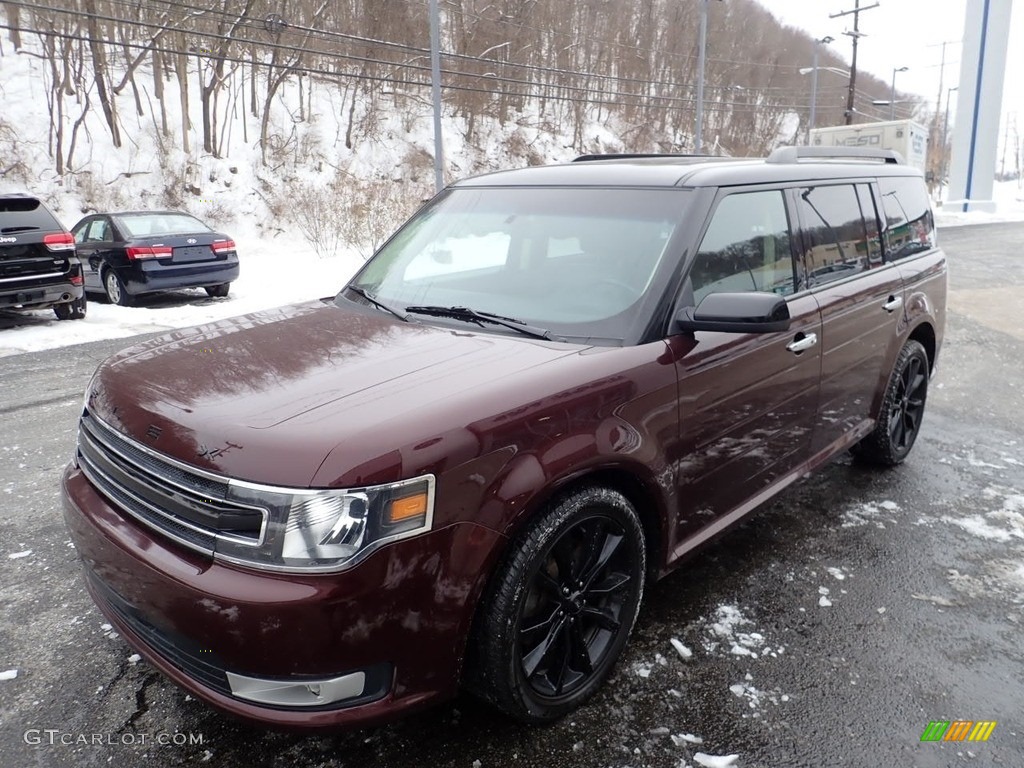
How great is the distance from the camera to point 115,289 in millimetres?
12008

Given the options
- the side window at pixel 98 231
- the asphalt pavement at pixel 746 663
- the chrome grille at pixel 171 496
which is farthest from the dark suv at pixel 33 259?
the chrome grille at pixel 171 496

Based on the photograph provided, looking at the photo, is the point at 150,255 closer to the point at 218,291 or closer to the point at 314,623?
the point at 218,291

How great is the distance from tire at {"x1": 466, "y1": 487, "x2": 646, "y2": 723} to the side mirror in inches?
28.2

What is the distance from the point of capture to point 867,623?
3121mm

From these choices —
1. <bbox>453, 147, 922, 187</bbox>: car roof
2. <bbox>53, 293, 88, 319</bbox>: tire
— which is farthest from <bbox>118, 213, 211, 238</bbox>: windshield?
<bbox>453, 147, 922, 187</bbox>: car roof

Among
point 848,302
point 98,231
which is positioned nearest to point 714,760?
point 848,302

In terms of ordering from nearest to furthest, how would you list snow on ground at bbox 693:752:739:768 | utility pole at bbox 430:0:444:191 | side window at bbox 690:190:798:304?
1. snow on ground at bbox 693:752:739:768
2. side window at bbox 690:190:798:304
3. utility pole at bbox 430:0:444:191

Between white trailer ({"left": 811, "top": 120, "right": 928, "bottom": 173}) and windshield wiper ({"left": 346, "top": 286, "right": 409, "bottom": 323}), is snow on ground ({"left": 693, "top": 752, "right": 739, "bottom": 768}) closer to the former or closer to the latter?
windshield wiper ({"left": 346, "top": 286, "right": 409, "bottom": 323})

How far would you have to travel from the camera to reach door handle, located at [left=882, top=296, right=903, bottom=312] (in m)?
4.21

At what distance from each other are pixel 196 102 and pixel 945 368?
29.2 metres

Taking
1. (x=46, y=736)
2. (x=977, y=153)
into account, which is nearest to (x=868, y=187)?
(x=46, y=736)

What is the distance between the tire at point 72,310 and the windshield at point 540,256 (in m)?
8.38

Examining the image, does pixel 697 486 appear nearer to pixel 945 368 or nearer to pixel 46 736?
pixel 46 736

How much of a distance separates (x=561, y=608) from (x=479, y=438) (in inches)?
29.3
